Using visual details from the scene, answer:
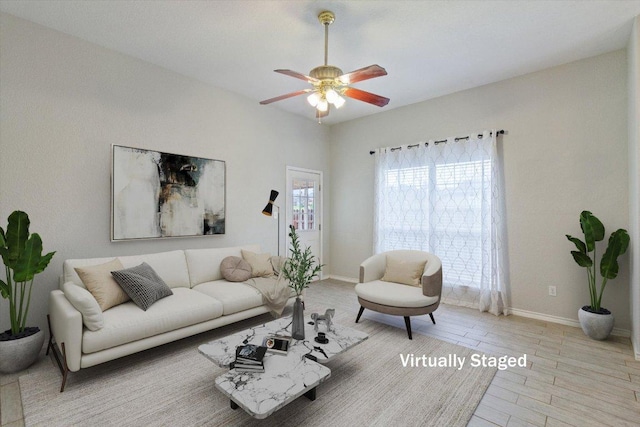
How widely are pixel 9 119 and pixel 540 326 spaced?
5868mm

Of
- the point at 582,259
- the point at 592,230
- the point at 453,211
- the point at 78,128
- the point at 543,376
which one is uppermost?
the point at 78,128

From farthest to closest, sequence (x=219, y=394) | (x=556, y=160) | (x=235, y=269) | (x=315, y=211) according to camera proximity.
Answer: (x=315, y=211)
(x=235, y=269)
(x=556, y=160)
(x=219, y=394)

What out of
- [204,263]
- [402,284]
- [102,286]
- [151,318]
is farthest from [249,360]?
[402,284]

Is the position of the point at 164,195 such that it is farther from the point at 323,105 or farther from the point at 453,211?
the point at 453,211

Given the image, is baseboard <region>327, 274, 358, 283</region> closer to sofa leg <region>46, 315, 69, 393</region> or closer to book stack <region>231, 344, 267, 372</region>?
book stack <region>231, 344, 267, 372</region>

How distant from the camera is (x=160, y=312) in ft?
8.57

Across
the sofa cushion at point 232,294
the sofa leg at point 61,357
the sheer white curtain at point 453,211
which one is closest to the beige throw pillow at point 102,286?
the sofa leg at point 61,357

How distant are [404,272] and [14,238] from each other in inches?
148

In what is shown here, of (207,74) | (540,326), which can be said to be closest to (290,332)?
(540,326)

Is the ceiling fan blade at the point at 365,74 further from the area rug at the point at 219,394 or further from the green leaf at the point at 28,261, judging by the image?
the green leaf at the point at 28,261

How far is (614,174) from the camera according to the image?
3.24 metres

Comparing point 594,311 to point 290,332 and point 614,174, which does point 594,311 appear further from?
point 290,332

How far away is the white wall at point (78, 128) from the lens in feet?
8.95

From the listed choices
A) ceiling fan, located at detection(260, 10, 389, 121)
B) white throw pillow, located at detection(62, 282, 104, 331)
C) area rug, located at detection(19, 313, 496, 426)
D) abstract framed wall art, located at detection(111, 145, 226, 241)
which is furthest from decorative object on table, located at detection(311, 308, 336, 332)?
abstract framed wall art, located at detection(111, 145, 226, 241)
